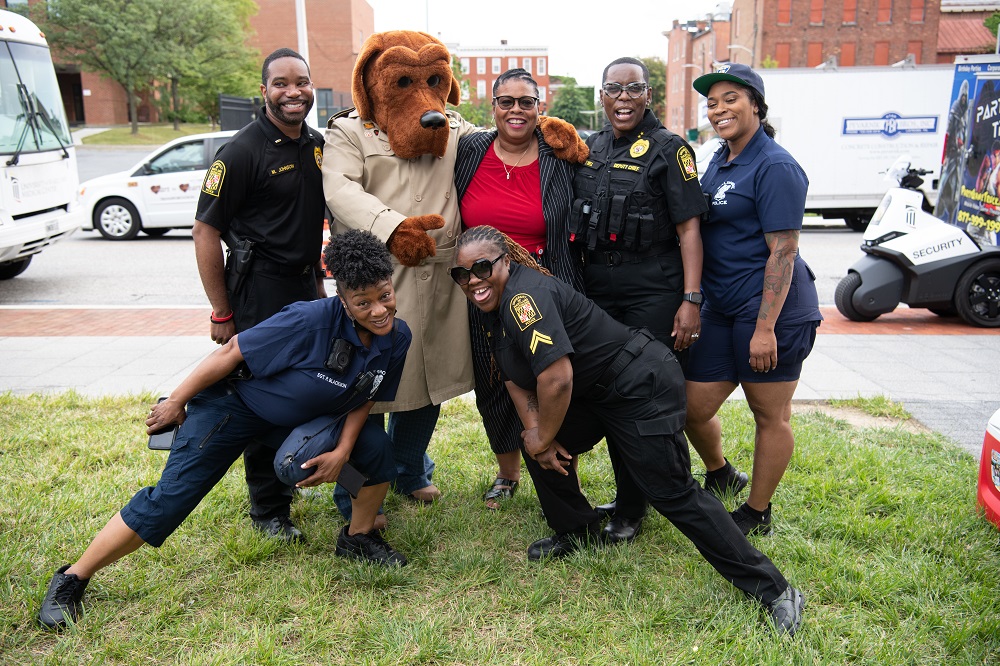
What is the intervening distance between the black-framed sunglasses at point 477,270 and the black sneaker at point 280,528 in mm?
1465

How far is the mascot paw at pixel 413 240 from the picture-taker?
3.21 metres

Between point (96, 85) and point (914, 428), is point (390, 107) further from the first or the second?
point (96, 85)

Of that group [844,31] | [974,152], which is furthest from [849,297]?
[844,31]

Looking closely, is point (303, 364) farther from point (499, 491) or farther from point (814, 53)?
point (814, 53)

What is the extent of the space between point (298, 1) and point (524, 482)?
53.6 feet

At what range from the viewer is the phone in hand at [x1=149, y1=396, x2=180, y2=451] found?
3.00 metres

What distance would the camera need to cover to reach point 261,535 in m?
3.56

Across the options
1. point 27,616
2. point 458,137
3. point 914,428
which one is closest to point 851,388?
point 914,428

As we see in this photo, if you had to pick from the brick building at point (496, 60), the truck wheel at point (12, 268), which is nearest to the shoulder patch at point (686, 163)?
the truck wheel at point (12, 268)

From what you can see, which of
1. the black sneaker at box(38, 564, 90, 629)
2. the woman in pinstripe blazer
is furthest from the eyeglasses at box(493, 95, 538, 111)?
the black sneaker at box(38, 564, 90, 629)

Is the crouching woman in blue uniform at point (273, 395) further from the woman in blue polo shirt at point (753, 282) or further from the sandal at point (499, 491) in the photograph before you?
the woman in blue polo shirt at point (753, 282)

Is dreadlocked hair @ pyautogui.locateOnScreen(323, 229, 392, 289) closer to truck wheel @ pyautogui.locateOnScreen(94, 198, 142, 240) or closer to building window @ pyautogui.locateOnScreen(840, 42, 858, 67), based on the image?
truck wheel @ pyautogui.locateOnScreen(94, 198, 142, 240)

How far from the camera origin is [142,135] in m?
37.7

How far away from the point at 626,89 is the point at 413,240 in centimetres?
107
